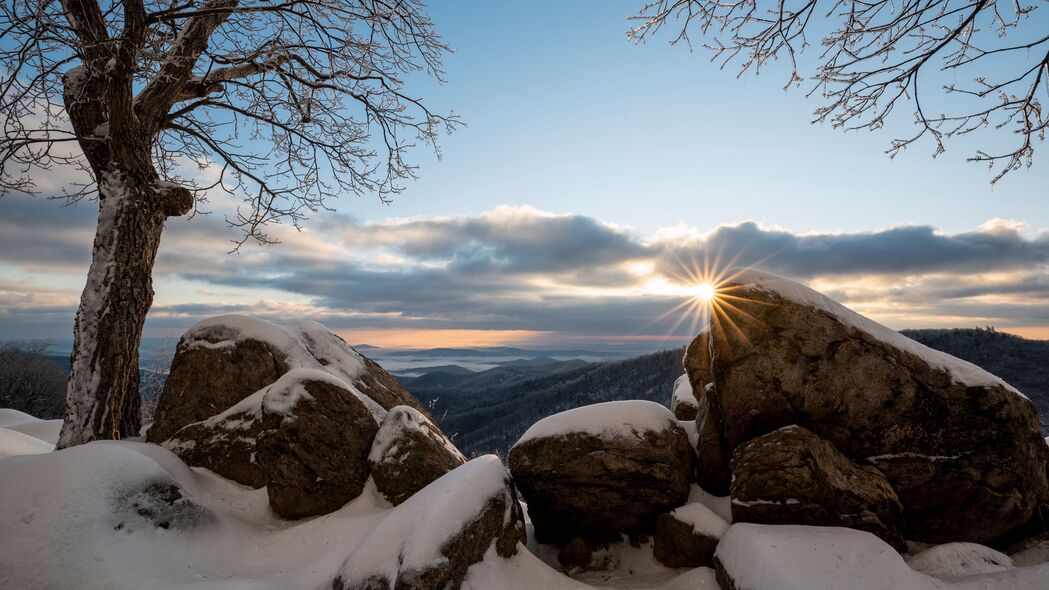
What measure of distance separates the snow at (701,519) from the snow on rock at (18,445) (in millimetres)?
8990

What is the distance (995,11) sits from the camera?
5863mm

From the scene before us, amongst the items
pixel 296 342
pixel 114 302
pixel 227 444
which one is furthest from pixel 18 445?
pixel 296 342

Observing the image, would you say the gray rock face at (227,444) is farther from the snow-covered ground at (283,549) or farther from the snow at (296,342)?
the snow at (296,342)

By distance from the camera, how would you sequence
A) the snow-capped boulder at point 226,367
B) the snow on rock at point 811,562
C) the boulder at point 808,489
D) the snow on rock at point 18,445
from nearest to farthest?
1. the snow on rock at point 811,562
2. the boulder at point 808,489
3. the snow on rock at point 18,445
4. the snow-capped boulder at point 226,367

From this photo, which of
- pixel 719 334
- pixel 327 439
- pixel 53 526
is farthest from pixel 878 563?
pixel 53 526

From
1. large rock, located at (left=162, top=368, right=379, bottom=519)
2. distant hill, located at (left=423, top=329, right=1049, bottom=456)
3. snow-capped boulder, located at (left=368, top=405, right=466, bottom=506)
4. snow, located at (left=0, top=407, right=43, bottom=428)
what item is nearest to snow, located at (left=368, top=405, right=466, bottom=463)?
snow-capped boulder, located at (left=368, top=405, right=466, bottom=506)

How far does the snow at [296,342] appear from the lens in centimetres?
855

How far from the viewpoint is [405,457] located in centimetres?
668

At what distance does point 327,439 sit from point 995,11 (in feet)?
33.5

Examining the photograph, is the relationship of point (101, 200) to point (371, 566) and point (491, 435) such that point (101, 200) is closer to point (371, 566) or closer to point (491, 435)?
point (371, 566)

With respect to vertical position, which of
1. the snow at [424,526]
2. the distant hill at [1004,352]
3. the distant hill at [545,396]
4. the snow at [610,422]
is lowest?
the distant hill at [545,396]

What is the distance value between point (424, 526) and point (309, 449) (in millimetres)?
2710

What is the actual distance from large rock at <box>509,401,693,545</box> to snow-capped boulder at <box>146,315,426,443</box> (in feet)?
8.98

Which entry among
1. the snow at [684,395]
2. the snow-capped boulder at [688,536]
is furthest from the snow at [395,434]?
the snow at [684,395]
